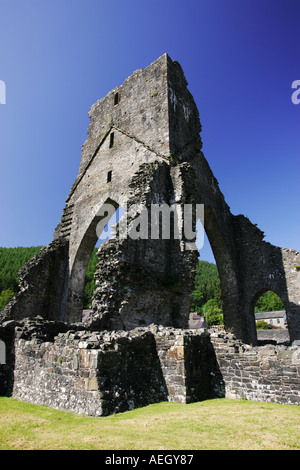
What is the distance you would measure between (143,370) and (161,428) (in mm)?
1782

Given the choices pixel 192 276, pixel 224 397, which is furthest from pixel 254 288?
pixel 224 397

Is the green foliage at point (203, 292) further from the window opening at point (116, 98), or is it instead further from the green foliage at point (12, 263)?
the window opening at point (116, 98)

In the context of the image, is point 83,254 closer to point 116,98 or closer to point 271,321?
point 116,98

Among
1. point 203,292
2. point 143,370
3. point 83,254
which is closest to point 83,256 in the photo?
point 83,254

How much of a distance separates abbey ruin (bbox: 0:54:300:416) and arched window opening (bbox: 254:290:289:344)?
6521mm

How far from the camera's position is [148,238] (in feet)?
34.7

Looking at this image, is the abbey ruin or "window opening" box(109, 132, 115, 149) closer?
the abbey ruin

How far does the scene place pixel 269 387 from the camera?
5867mm

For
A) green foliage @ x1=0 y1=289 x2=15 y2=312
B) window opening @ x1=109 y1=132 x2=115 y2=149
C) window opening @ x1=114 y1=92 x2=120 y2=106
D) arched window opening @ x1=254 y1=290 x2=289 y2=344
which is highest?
window opening @ x1=114 y1=92 x2=120 y2=106

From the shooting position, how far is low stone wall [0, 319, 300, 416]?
198 inches

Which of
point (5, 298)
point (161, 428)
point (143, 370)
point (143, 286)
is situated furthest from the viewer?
point (5, 298)

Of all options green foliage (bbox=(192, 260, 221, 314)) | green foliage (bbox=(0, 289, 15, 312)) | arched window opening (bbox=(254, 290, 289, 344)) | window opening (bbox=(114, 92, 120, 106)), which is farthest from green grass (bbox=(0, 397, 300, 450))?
green foliage (bbox=(192, 260, 221, 314))

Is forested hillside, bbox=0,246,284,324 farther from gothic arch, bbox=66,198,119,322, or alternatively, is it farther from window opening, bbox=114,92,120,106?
window opening, bbox=114,92,120,106

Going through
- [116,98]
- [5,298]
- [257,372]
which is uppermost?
[116,98]
